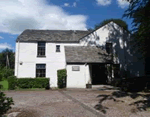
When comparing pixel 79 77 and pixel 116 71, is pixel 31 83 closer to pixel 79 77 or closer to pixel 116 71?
pixel 79 77

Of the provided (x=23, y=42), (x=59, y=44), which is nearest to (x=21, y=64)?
(x=23, y=42)

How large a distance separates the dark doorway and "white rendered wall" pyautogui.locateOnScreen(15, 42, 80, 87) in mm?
4482

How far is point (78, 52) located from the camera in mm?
19453

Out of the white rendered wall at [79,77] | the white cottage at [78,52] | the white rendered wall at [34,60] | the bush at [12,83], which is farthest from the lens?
the white rendered wall at [34,60]

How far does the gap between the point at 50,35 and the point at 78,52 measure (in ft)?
18.8

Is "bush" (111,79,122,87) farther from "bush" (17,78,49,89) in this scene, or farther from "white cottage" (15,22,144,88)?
"bush" (17,78,49,89)

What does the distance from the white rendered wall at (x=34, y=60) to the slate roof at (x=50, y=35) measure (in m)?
0.76

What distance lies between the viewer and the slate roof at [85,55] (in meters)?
18.0

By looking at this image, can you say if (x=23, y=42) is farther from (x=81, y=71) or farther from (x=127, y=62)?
(x=127, y=62)

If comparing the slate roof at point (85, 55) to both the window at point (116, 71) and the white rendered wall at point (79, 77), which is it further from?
the window at point (116, 71)

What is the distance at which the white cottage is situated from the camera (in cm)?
1973

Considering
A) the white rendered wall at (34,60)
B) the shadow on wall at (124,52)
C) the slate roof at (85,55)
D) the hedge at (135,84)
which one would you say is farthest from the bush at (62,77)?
the shadow on wall at (124,52)

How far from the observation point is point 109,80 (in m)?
19.1

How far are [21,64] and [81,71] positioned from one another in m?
8.50
